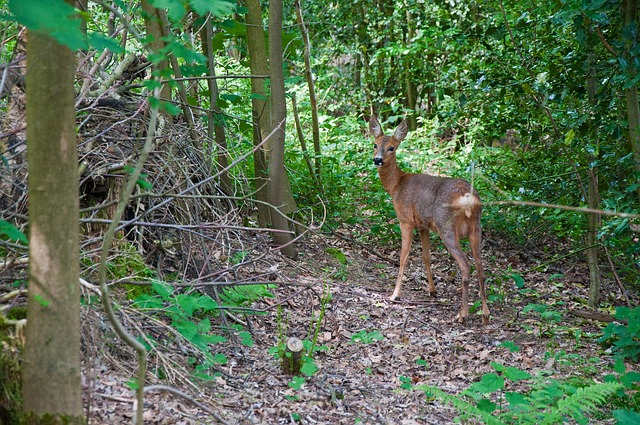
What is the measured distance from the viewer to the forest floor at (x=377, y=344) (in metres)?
4.30

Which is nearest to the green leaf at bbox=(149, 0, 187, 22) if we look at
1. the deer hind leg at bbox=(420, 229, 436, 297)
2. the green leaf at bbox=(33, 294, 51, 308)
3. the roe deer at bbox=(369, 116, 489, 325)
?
the green leaf at bbox=(33, 294, 51, 308)

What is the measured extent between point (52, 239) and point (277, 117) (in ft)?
16.6

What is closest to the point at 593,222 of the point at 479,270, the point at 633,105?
the point at 479,270

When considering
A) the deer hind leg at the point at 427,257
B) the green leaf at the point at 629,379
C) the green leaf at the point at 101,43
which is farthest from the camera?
the deer hind leg at the point at 427,257

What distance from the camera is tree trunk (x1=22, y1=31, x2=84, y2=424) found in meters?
2.66

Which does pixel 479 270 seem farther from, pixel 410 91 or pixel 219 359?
pixel 410 91

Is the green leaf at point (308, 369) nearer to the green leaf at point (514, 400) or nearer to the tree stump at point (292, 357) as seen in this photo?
the tree stump at point (292, 357)

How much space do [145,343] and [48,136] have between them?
2058mm

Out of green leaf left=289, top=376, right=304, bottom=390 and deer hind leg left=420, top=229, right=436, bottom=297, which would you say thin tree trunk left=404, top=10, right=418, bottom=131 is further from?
green leaf left=289, top=376, right=304, bottom=390

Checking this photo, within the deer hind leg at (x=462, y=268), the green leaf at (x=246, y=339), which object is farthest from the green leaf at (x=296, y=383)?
the deer hind leg at (x=462, y=268)

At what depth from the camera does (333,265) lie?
8.36m

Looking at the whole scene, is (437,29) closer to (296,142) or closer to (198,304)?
(296,142)

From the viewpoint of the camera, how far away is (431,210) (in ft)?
26.2

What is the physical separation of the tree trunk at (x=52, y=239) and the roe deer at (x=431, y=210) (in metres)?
4.76
